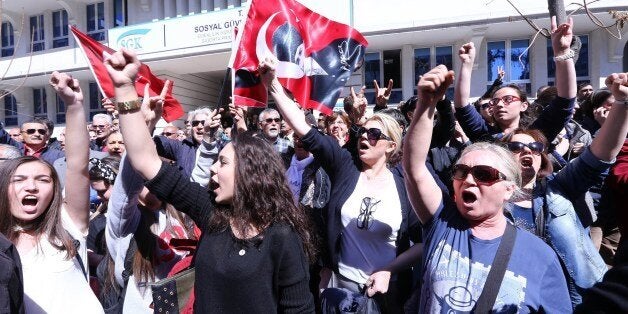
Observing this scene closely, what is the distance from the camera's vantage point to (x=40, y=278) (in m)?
2.17

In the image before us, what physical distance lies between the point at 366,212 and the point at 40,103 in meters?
21.5

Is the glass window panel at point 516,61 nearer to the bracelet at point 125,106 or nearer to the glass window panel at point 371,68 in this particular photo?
the glass window panel at point 371,68

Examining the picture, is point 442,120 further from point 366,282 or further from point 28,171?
point 28,171

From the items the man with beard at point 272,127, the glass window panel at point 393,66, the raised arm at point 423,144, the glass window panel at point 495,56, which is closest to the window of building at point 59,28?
the glass window panel at point 393,66

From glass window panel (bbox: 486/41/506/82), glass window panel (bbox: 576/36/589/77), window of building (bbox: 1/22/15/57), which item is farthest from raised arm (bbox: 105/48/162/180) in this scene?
window of building (bbox: 1/22/15/57)

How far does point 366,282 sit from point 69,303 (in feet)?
5.12

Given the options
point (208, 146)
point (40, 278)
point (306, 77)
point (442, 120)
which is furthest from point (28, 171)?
point (306, 77)

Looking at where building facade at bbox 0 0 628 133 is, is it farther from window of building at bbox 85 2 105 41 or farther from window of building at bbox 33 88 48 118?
window of building at bbox 33 88 48 118

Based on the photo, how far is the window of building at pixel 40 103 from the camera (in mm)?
20828

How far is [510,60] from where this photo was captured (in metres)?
14.7

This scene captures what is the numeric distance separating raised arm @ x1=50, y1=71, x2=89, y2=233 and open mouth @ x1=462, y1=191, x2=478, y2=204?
174 cm

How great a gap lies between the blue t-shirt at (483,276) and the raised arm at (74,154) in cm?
164

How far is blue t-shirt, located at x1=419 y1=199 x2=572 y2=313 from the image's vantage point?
76.1 inches

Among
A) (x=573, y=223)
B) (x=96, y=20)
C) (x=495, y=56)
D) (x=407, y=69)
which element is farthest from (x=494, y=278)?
(x=96, y=20)
